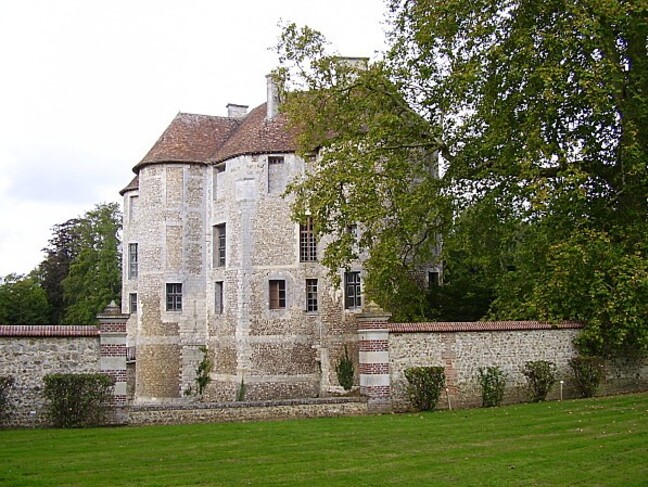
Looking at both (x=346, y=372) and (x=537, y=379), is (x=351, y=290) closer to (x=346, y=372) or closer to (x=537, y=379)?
(x=346, y=372)

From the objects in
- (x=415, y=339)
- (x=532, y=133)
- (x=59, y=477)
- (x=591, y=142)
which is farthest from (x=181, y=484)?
(x=591, y=142)

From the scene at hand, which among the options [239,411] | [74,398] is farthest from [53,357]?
[239,411]

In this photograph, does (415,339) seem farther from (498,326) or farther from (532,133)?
(532,133)

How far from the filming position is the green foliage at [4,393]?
1434 cm

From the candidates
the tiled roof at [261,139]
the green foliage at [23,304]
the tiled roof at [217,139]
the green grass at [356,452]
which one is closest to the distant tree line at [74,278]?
the green foliage at [23,304]

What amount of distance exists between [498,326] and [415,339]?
7.39 feet

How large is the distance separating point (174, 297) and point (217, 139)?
22.5 ft

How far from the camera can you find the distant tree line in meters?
50.6

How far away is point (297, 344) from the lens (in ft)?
89.9

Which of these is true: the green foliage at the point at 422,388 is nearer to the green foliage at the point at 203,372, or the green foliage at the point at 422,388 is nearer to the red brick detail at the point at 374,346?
the red brick detail at the point at 374,346

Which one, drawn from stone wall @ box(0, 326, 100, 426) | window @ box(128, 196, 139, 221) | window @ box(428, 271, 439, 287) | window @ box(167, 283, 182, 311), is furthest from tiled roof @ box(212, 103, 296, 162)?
stone wall @ box(0, 326, 100, 426)

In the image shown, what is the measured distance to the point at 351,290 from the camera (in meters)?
26.7

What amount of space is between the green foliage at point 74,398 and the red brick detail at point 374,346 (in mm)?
5290

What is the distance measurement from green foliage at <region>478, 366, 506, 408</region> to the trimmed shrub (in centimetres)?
238
